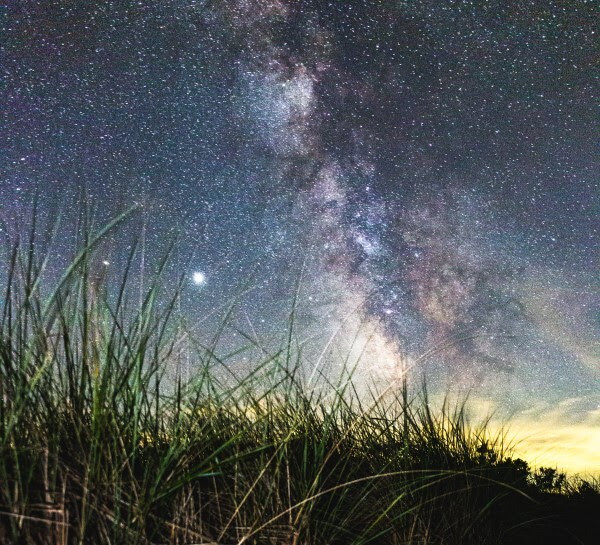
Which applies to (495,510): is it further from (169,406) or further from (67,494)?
(67,494)

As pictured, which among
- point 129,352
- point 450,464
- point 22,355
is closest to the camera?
point 22,355

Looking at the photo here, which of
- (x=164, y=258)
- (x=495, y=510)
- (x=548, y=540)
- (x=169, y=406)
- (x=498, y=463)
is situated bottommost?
(x=548, y=540)

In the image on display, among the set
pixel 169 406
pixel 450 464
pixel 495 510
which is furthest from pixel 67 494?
pixel 495 510

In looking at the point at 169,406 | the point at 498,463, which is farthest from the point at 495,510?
the point at 169,406

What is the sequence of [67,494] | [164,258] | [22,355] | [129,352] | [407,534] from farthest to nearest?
[407,534] < [164,258] < [129,352] < [22,355] < [67,494]

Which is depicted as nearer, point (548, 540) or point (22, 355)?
point (22, 355)

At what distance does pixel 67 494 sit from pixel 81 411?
0.66ft

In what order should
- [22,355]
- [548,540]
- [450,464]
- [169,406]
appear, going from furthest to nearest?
[548,540]
[450,464]
[169,406]
[22,355]

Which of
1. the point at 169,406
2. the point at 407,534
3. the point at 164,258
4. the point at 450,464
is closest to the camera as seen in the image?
the point at 164,258

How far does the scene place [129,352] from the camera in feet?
4.77

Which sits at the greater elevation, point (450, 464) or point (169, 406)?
point (169, 406)

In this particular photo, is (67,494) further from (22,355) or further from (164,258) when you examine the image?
(164,258)

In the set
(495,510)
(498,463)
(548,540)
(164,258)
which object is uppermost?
(164,258)

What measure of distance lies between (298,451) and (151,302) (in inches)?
41.2
